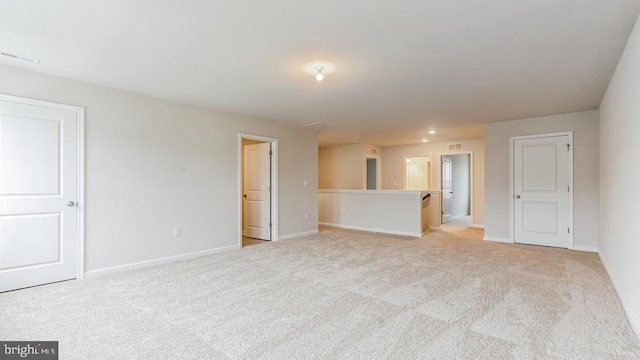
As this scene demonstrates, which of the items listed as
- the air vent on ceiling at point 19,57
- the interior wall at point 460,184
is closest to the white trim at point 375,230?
the interior wall at point 460,184

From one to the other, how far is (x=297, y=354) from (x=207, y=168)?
345cm

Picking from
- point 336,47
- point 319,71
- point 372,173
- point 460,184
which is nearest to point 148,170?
point 319,71

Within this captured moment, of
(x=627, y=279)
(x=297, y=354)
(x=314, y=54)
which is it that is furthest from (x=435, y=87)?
(x=297, y=354)

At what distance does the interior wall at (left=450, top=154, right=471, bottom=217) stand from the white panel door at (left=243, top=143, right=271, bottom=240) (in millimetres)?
6261

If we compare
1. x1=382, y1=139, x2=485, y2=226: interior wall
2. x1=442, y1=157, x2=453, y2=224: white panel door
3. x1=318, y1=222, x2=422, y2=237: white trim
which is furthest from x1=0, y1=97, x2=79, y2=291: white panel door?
x1=442, y1=157, x2=453, y2=224: white panel door

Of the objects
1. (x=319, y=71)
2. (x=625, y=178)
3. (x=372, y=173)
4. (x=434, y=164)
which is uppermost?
(x=319, y=71)

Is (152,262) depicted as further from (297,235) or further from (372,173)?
(372,173)

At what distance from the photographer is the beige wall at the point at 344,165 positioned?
28.6 ft

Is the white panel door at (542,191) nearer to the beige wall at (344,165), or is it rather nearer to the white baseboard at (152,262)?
the beige wall at (344,165)

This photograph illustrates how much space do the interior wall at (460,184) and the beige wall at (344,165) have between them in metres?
2.56

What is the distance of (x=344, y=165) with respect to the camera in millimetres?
9109

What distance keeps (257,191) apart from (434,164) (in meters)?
5.07

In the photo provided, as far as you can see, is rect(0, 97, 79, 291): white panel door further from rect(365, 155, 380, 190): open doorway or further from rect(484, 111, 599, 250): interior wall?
rect(365, 155, 380, 190): open doorway

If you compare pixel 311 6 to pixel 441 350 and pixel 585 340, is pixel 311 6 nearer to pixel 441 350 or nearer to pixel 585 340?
pixel 441 350
